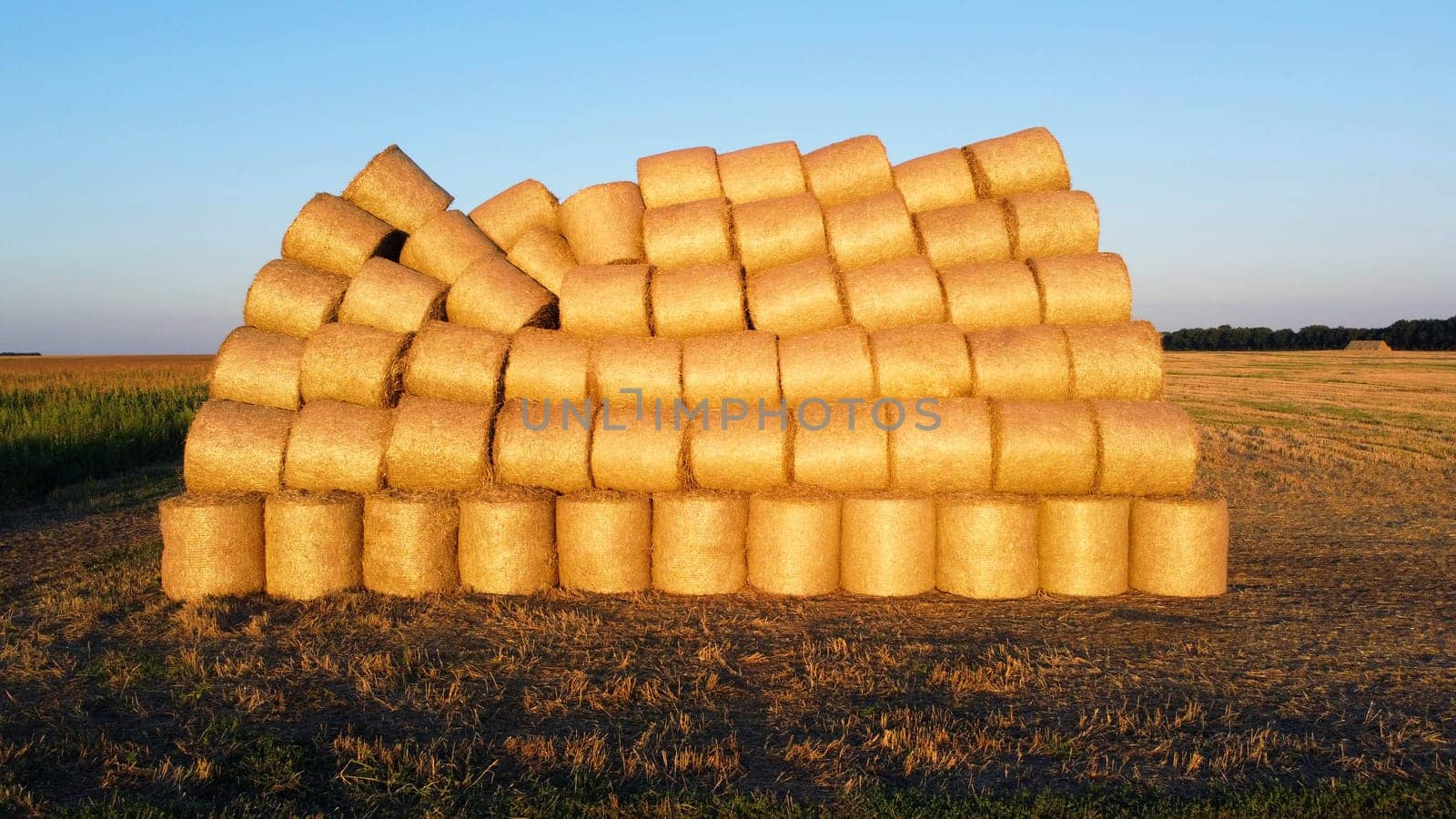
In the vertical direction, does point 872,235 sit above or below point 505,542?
above

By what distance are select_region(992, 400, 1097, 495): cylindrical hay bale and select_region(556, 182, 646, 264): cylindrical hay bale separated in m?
3.55

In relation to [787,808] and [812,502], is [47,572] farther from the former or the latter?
[787,808]

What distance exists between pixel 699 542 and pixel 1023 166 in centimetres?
453

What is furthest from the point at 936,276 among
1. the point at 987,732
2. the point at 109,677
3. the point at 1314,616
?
the point at 109,677

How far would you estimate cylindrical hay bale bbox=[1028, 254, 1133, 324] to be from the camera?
7.69 metres

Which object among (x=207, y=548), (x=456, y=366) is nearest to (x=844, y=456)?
(x=456, y=366)

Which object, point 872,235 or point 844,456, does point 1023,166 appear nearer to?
point 872,235

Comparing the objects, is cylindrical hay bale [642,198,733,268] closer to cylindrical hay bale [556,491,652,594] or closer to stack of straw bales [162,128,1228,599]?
stack of straw bales [162,128,1228,599]

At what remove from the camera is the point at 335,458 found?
277 inches

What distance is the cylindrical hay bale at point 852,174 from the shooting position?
27.9 feet

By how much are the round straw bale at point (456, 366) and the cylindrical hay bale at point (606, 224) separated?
142 centimetres

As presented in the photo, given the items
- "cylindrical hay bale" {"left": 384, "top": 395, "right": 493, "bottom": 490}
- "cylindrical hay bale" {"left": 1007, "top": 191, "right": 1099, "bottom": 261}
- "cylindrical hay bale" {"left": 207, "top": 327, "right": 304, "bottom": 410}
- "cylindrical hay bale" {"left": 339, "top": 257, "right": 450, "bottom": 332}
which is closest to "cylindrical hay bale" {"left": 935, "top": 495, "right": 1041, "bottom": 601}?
"cylindrical hay bale" {"left": 1007, "top": 191, "right": 1099, "bottom": 261}

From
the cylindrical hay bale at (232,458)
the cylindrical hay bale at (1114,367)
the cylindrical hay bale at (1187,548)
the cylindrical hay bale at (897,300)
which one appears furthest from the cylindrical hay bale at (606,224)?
the cylindrical hay bale at (1187,548)

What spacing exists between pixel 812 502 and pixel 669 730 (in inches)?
103
